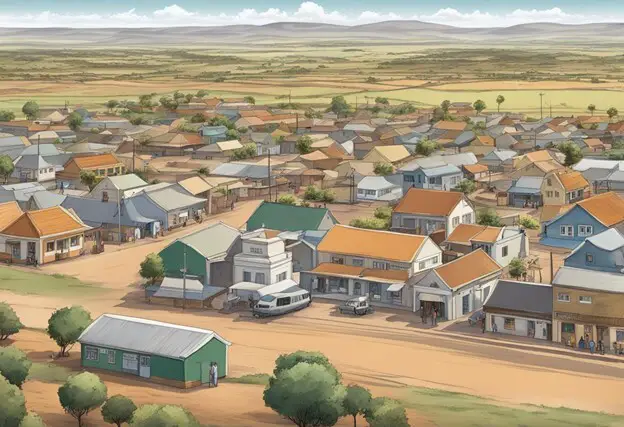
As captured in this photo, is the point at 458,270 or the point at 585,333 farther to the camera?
the point at 458,270

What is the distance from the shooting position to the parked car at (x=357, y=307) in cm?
4819

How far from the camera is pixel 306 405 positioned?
98.4ft

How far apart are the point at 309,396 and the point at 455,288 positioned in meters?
19.0

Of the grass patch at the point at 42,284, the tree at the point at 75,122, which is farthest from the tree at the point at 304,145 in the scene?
the grass patch at the point at 42,284

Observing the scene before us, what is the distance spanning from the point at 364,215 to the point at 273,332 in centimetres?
3305

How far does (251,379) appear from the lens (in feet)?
122

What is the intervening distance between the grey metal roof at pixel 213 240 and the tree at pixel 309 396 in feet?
74.3

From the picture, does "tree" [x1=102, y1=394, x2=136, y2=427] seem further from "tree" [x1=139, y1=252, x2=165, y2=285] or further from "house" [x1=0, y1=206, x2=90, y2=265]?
"house" [x1=0, y1=206, x2=90, y2=265]

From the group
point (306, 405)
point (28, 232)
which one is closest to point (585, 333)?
point (306, 405)

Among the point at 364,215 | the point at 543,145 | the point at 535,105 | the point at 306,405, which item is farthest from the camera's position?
the point at 535,105

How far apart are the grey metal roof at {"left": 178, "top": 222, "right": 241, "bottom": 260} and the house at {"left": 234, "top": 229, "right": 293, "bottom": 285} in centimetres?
126

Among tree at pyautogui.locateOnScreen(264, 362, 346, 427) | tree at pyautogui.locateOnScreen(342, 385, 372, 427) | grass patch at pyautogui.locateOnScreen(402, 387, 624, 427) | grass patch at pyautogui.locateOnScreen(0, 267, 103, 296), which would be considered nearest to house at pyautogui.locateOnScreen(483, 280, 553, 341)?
grass patch at pyautogui.locateOnScreen(402, 387, 624, 427)

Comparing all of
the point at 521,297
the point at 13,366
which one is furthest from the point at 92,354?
the point at 521,297

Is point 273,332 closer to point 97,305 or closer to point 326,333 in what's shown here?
point 326,333
